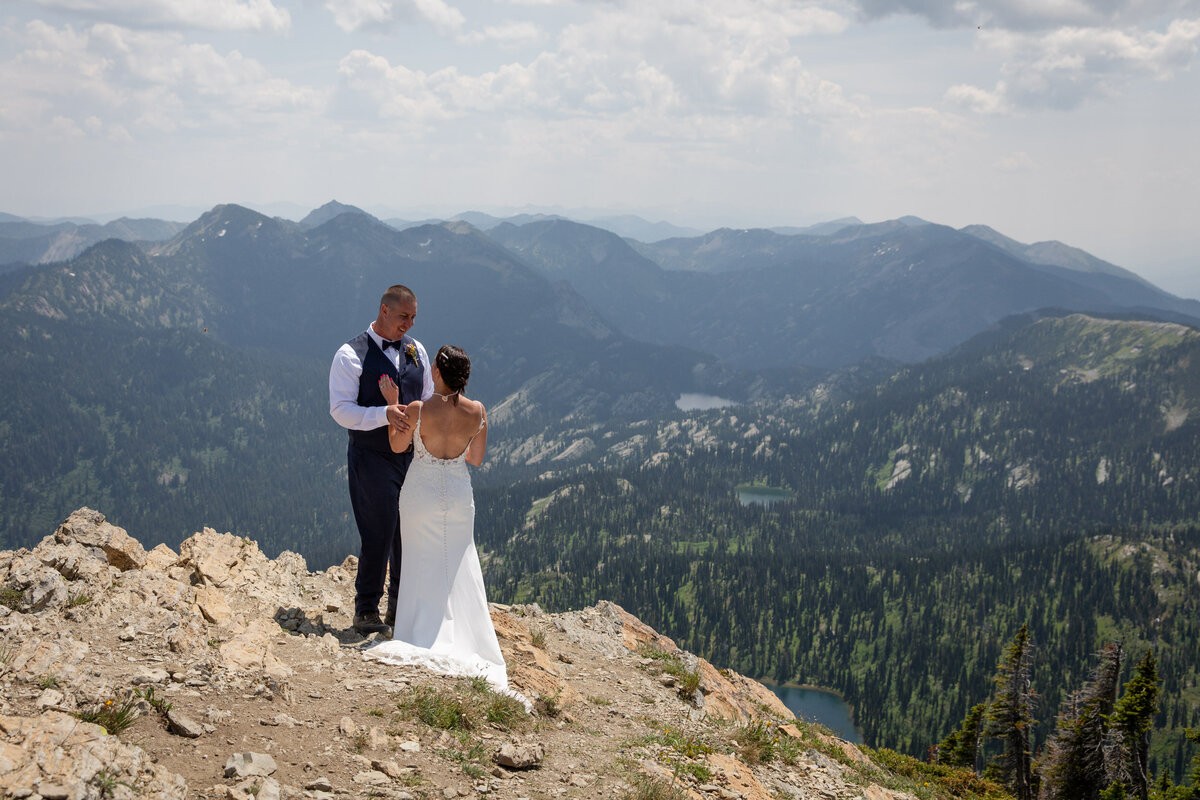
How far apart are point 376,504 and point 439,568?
164 cm

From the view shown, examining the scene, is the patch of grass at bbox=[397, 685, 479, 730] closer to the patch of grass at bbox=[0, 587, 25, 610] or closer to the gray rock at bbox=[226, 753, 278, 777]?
the gray rock at bbox=[226, 753, 278, 777]

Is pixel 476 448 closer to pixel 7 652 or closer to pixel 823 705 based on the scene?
pixel 7 652

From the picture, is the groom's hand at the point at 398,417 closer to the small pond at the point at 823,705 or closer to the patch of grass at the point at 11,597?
the patch of grass at the point at 11,597

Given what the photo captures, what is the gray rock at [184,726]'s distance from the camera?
8.33 metres

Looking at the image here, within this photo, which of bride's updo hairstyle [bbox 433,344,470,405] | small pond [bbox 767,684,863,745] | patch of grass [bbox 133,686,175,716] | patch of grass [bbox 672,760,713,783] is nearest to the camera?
patch of grass [bbox 133,686,175,716]

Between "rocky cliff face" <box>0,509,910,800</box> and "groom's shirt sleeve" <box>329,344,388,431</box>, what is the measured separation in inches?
149

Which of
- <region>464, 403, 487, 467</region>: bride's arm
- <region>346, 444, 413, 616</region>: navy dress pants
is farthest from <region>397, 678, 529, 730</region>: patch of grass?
<region>464, 403, 487, 467</region>: bride's arm

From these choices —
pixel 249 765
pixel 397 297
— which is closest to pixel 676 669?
pixel 397 297

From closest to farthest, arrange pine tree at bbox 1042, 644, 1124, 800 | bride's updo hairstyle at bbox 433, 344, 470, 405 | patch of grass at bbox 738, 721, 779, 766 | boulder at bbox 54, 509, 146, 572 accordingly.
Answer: bride's updo hairstyle at bbox 433, 344, 470, 405 < patch of grass at bbox 738, 721, 779, 766 < boulder at bbox 54, 509, 146, 572 < pine tree at bbox 1042, 644, 1124, 800

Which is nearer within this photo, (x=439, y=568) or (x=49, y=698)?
(x=49, y=698)

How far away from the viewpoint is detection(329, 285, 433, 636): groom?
12133 millimetres

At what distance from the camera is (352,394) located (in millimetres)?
12289

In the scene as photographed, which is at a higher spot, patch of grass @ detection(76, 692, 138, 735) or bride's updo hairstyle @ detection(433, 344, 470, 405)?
bride's updo hairstyle @ detection(433, 344, 470, 405)

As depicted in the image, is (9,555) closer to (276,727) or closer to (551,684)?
(276,727)
